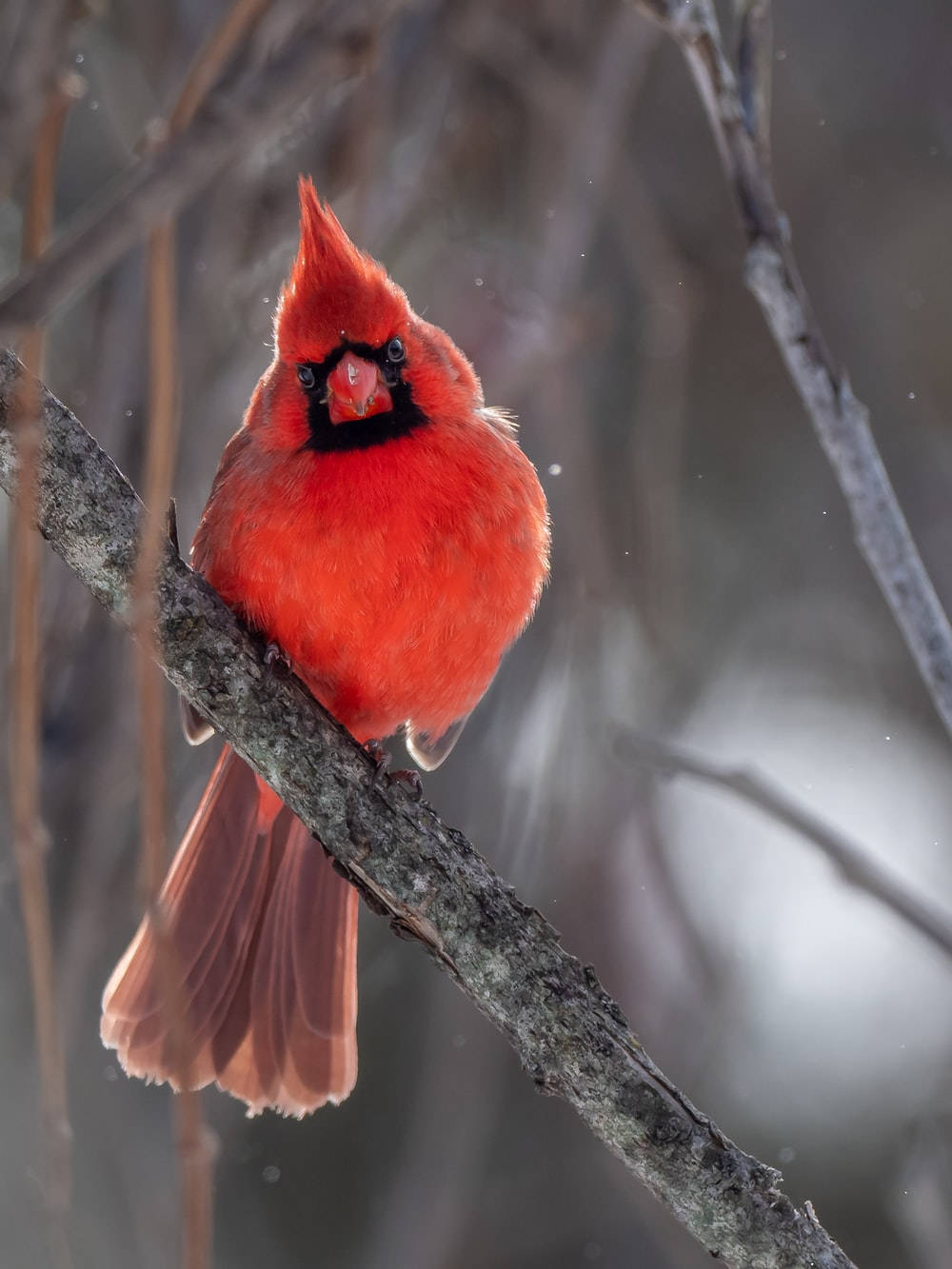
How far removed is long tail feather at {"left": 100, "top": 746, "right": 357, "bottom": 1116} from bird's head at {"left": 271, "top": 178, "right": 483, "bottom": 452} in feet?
2.20

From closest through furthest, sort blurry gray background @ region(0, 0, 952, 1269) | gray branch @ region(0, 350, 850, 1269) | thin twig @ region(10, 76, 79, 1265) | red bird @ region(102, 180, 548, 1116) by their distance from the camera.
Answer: thin twig @ region(10, 76, 79, 1265) < gray branch @ region(0, 350, 850, 1269) < red bird @ region(102, 180, 548, 1116) < blurry gray background @ region(0, 0, 952, 1269)

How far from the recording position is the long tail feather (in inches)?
101

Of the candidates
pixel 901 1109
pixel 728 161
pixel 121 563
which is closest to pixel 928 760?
pixel 901 1109

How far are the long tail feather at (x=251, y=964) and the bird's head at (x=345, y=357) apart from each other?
2.20ft

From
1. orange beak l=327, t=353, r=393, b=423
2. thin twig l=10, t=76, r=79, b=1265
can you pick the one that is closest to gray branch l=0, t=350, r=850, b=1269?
thin twig l=10, t=76, r=79, b=1265

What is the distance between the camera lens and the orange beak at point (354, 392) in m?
2.54

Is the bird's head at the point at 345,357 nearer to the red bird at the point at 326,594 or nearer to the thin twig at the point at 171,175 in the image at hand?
the red bird at the point at 326,594

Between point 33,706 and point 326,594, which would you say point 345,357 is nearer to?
point 326,594

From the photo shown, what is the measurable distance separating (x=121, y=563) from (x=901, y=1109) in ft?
10.0

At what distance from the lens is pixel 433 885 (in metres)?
1.92

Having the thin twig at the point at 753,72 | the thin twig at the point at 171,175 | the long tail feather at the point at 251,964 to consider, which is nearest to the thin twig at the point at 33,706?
the thin twig at the point at 171,175

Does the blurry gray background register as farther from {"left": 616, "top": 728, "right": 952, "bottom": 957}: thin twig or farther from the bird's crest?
{"left": 616, "top": 728, "right": 952, "bottom": 957}: thin twig

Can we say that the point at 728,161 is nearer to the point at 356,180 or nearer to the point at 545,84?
the point at 356,180

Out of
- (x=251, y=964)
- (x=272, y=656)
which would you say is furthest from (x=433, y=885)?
(x=251, y=964)
